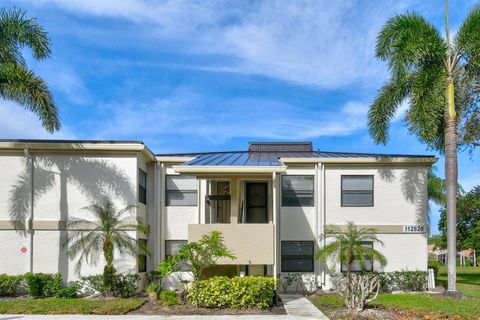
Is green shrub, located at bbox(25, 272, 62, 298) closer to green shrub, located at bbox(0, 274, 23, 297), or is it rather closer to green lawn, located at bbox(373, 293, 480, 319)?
green shrub, located at bbox(0, 274, 23, 297)

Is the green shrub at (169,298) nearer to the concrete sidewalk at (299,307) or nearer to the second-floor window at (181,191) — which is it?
the concrete sidewalk at (299,307)

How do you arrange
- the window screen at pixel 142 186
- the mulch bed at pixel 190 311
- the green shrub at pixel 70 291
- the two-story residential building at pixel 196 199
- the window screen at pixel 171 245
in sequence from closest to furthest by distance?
the mulch bed at pixel 190 311
the green shrub at pixel 70 291
the two-story residential building at pixel 196 199
the window screen at pixel 142 186
the window screen at pixel 171 245

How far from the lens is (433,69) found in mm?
16062

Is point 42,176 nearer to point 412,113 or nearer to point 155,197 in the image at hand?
point 155,197

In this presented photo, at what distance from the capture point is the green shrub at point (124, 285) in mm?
15641

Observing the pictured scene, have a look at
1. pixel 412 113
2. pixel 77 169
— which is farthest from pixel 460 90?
pixel 77 169

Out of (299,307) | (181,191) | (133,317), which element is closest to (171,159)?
(181,191)

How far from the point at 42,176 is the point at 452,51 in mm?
14932

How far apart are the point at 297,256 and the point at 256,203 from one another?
2.72 m

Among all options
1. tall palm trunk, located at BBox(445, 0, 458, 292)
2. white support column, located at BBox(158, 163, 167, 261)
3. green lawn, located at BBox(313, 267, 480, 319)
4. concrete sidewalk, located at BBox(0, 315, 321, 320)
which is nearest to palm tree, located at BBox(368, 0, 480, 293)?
tall palm trunk, located at BBox(445, 0, 458, 292)

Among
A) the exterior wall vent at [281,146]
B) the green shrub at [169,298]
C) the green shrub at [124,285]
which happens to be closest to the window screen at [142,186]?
the green shrub at [124,285]

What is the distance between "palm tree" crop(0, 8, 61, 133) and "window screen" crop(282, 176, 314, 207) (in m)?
8.73

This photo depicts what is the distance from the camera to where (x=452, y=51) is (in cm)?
1609

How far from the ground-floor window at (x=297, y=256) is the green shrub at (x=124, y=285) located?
19.0 ft
